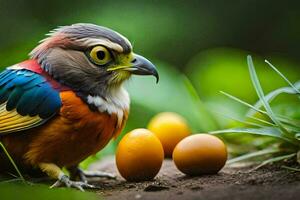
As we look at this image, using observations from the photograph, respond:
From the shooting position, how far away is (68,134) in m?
2.81

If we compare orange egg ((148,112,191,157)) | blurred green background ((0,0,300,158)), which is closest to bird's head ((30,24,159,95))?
orange egg ((148,112,191,157))

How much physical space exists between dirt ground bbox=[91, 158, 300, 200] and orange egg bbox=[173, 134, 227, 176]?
4 cm

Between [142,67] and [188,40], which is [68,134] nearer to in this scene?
[142,67]

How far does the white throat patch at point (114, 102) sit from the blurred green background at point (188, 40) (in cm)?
105

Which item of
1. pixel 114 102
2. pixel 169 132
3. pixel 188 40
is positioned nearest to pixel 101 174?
pixel 114 102

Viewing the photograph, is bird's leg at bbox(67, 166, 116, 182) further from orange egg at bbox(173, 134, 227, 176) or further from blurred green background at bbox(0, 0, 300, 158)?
blurred green background at bbox(0, 0, 300, 158)

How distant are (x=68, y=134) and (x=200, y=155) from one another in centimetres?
59

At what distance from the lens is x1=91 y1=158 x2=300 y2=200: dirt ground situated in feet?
7.56

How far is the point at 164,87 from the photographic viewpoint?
5.06m

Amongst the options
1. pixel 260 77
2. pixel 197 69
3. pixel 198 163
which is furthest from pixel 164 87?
pixel 198 163

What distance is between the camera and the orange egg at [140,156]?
2887 millimetres

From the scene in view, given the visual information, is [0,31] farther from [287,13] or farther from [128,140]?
[128,140]

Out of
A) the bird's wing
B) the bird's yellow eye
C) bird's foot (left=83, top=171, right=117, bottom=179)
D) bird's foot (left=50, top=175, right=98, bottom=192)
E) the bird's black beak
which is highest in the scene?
the bird's yellow eye

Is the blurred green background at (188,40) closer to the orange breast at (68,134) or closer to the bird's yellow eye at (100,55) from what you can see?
the bird's yellow eye at (100,55)
